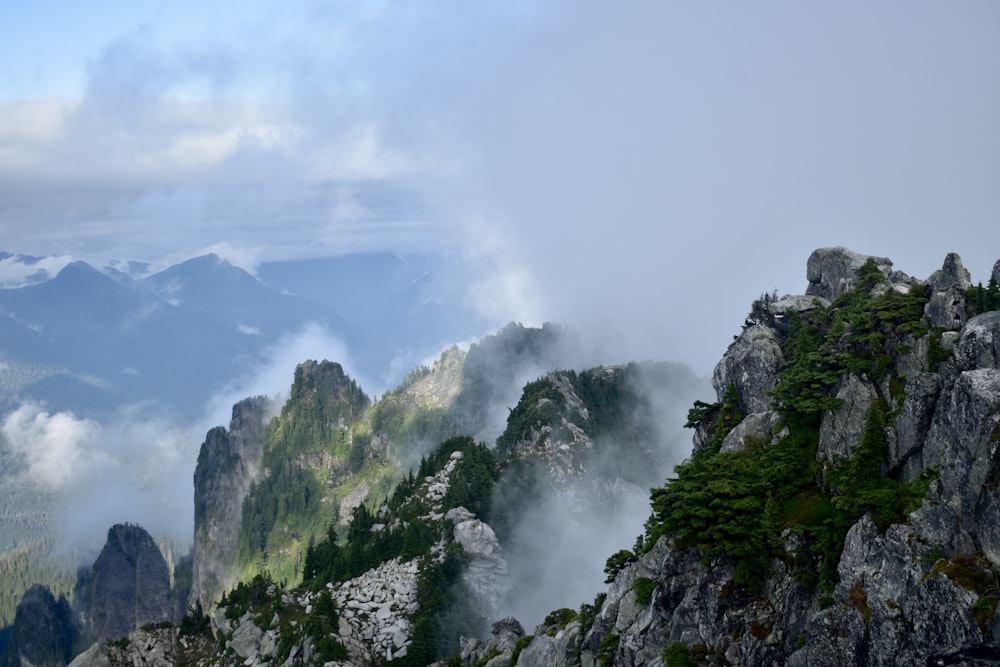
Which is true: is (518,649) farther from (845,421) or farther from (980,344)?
(980,344)

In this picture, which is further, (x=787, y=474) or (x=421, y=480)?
(x=421, y=480)

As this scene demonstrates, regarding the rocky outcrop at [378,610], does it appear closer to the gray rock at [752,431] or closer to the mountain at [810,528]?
the mountain at [810,528]

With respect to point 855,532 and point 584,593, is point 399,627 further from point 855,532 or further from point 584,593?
point 855,532

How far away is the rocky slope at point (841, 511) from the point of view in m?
39.4

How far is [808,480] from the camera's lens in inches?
2112

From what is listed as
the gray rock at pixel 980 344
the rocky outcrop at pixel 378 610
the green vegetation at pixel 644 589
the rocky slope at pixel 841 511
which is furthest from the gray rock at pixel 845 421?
the rocky outcrop at pixel 378 610

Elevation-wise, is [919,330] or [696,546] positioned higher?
[919,330]

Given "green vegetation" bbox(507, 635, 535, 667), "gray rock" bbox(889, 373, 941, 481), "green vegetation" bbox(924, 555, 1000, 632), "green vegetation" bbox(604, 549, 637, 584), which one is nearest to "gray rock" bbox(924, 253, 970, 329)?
"gray rock" bbox(889, 373, 941, 481)

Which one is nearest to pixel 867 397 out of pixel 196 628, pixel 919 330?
pixel 919 330

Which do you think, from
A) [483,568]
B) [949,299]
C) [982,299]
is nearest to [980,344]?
[982,299]

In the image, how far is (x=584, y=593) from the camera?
119000 mm

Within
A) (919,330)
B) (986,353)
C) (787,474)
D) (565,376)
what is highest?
(565,376)

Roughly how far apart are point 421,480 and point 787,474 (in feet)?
315

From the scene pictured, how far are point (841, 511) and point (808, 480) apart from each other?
6.34m
